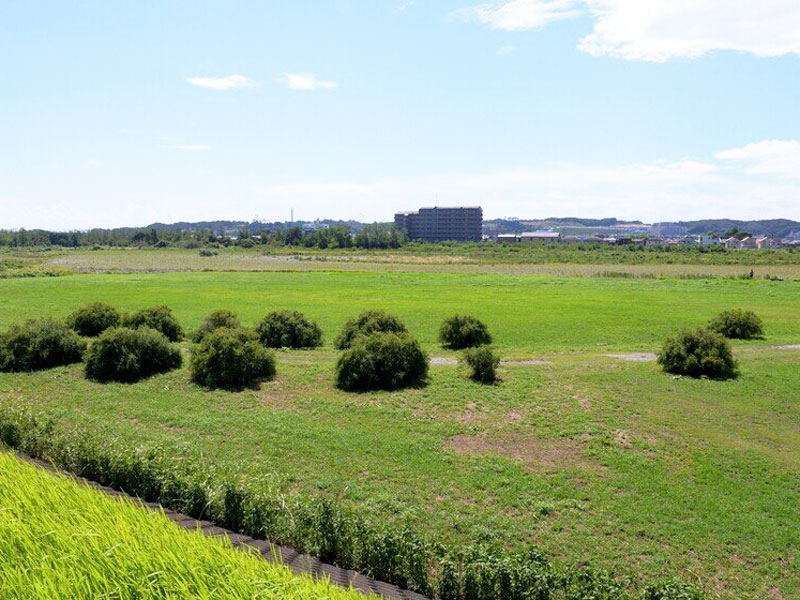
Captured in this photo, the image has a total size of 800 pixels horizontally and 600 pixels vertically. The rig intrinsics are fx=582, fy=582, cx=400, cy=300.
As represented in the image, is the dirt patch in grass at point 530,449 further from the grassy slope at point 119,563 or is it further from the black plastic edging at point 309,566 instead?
the grassy slope at point 119,563

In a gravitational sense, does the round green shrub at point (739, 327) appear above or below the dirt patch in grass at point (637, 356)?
above

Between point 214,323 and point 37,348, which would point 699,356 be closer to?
point 214,323

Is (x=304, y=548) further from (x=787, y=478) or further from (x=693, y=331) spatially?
(x=693, y=331)

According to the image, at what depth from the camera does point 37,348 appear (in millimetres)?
21891

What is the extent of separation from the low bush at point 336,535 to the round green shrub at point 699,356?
1405 centimetres

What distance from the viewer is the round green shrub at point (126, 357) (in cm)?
2034

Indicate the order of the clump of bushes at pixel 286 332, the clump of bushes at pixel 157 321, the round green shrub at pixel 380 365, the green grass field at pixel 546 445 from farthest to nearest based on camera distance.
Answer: the clump of bushes at pixel 157 321, the clump of bushes at pixel 286 332, the round green shrub at pixel 380 365, the green grass field at pixel 546 445

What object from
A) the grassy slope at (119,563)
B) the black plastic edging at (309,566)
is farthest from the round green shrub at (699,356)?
the grassy slope at (119,563)

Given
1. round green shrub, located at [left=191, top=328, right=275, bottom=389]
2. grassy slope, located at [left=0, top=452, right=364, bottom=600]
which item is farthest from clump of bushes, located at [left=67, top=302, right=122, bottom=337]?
grassy slope, located at [left=0, top=452, right=364, bottom=600]

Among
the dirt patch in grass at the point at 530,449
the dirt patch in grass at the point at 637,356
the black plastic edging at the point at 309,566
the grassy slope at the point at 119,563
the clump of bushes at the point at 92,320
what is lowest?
the dirt patch in grass at the point at 530,449

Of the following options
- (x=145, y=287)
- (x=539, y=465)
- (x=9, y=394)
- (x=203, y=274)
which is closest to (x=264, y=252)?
(x=203, y=274)

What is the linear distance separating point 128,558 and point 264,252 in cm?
14712

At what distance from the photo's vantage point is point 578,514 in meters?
10.8

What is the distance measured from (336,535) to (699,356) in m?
16.6
